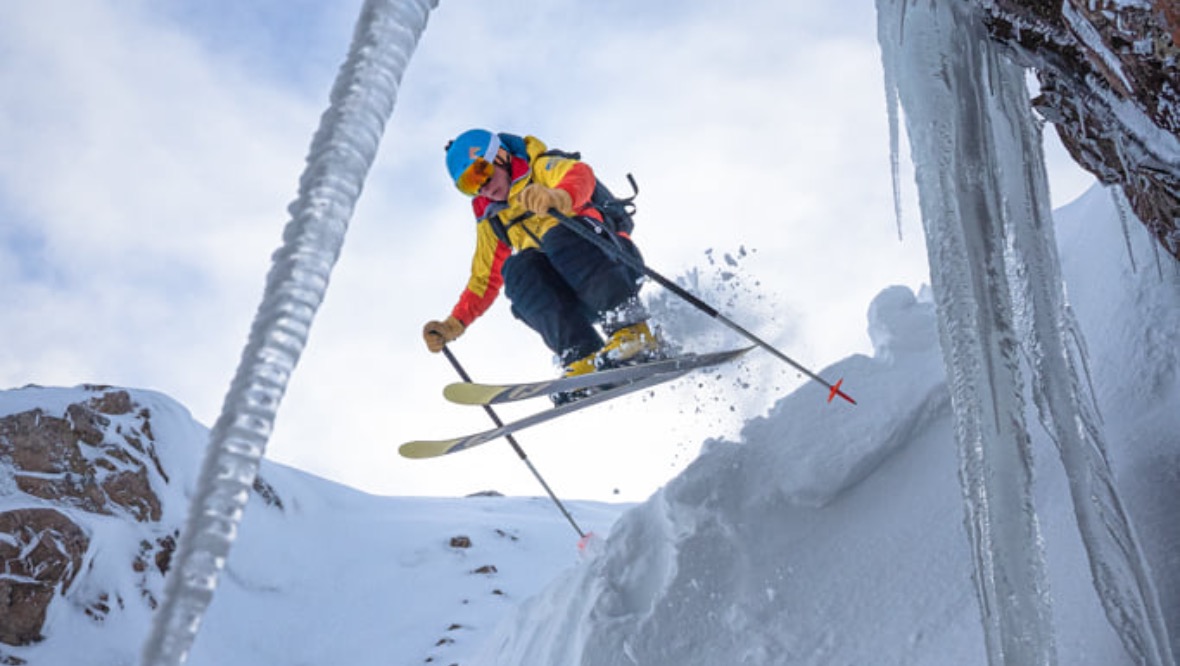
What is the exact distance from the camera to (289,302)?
112 centimetres

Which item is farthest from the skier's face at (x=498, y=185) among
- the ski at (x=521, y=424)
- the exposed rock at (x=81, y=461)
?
the exposed rock at (x=81, y=461)

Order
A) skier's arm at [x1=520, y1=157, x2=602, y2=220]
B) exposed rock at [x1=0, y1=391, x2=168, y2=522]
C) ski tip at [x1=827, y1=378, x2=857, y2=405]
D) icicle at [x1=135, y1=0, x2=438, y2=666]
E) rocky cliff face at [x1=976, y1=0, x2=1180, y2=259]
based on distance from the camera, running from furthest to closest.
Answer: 1. exposed rock at [x1=0, y1=391, x2=168, y2=522]
2. skier's arm at [x1=520, y1=157, x2=602, y2=220]
3. ski tip at [x1=827, y1=378, x2=857, y2=405]
4. rocky cliff face at [x1=976, y1=0, x2=1180, y2=259]
5. icicle at [x1=135, y1=0, x2=438, y2=666]

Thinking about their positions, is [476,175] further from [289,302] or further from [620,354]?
[289,302]

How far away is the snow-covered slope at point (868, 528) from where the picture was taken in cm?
330

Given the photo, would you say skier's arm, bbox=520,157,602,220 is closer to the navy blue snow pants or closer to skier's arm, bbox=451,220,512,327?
the navy blue snow pants

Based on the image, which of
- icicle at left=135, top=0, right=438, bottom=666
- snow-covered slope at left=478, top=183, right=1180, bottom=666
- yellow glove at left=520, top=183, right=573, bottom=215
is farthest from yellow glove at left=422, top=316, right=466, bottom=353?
icicle at left=135, top=0, right=438, bottom=666

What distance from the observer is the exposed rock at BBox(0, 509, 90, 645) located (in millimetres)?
9445

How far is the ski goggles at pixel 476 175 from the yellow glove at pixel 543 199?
0.52 meters

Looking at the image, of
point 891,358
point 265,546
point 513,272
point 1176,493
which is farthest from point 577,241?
point 265,546

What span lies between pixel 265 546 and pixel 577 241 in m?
8.83

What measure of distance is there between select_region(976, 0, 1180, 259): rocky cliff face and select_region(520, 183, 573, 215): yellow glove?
7.85ft

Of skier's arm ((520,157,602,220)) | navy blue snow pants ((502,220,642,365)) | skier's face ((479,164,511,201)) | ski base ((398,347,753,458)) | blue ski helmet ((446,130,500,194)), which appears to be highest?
blue ski helmet ((446,130,500,194))

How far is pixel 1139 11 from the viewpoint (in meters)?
2.04

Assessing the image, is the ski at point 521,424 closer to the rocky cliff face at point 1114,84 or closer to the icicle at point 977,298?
the icicle at point 977,298
